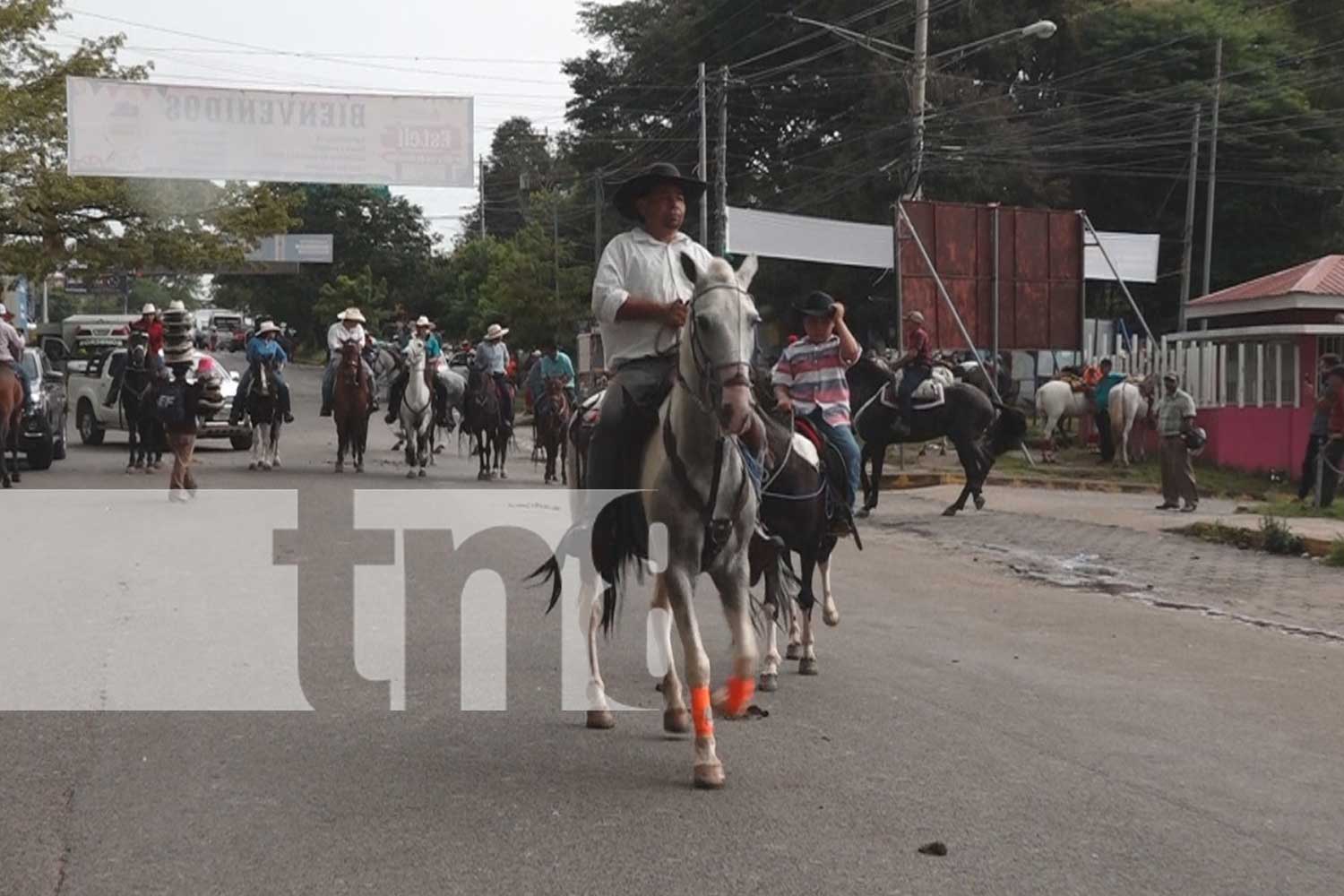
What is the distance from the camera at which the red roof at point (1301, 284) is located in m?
28.9

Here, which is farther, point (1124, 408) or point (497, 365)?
point (1124, 408)

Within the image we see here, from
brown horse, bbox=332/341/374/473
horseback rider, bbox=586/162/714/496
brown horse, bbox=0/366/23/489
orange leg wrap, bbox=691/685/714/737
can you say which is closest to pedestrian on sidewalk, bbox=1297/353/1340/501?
brown horse, bbox=332/341/374/473

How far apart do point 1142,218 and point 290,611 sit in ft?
144

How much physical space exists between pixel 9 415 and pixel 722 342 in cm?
1628

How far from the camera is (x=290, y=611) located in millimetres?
10922

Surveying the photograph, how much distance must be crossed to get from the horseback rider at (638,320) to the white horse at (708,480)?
162 millimetres

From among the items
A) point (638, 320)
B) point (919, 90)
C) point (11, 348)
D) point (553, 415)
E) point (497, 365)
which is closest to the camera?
point (638, 320)

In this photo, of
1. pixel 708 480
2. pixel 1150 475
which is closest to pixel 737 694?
pixel 708 480

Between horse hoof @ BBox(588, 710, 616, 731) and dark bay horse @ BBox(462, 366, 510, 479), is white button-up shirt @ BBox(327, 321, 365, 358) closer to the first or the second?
dark bay horse @ BBox(462, 366, 510, 479)

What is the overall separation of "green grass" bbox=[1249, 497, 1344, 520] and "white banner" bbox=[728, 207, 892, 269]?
12.9 metres

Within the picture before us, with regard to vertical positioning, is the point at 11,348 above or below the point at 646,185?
below

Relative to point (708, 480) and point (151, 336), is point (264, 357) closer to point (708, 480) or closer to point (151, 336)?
point (151, 336)

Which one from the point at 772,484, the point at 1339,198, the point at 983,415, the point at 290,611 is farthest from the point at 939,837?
the point at 1339,198

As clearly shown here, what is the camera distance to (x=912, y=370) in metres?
19.9
